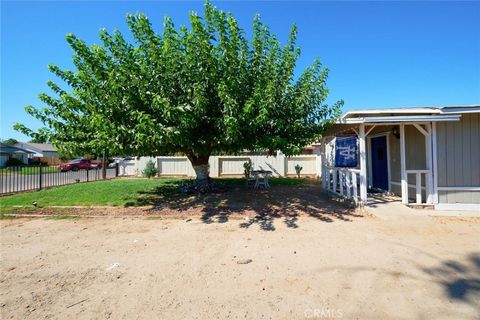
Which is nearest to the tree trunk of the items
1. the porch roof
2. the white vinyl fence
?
the porch roof

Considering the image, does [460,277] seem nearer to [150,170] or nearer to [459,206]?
[459,206]

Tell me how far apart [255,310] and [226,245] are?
2000mm

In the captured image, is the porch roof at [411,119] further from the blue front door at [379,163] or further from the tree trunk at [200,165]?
the tree trunk at [200,165]

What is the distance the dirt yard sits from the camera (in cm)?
271

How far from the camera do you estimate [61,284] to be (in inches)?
131

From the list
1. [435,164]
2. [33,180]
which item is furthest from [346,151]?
[33,180]

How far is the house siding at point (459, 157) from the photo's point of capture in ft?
22.4


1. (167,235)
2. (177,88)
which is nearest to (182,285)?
(167,235)

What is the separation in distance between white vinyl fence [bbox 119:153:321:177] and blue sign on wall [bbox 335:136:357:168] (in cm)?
571

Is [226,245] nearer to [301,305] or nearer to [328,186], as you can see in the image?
[301,305]

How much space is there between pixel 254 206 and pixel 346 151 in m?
5.35

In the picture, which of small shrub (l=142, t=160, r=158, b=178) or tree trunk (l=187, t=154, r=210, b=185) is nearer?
tree trunk (l=187, t=154, r=210, b=185)

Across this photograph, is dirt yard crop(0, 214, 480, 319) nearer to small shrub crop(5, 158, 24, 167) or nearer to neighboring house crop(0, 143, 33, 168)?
small shrub crop(5, 158, 24, 167)

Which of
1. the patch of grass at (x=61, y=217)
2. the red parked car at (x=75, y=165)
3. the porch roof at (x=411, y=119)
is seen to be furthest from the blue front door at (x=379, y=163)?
the red parked car at (x=75, y=165)
